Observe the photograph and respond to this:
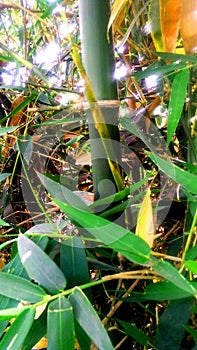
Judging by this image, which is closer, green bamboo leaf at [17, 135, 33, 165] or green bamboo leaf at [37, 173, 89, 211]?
green bamboo leaf at [37, 173, 89, 211]

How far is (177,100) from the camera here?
350mm

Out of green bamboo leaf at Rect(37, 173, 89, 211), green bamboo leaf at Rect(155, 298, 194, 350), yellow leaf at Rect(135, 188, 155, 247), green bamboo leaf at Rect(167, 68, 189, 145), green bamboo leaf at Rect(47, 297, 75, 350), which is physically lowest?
green bamboo leaf at Rect(155, 298, 194, 350)

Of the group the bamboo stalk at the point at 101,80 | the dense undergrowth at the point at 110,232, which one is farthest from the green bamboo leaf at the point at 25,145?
the bamboo stalk at the point at 101,80

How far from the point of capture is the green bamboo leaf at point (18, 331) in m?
0.24

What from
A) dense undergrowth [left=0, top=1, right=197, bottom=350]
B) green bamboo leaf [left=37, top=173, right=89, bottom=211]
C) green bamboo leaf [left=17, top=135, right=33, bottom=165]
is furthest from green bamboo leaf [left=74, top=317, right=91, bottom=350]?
green bamboo leaf [left=17, top=135, right=33, bottom=165]

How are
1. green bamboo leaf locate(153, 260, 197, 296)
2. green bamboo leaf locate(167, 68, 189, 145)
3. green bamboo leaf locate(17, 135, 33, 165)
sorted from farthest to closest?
1. green bamboo leaf locate(17, 135, 33, 165)
2. green bamboo leaf locate(167, 68, 189, 145)
3. green bamboo leaf locate(153, 260, 197, 296)

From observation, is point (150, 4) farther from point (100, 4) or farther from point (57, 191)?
point (57, 191)

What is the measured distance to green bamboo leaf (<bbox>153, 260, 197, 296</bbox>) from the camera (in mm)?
233

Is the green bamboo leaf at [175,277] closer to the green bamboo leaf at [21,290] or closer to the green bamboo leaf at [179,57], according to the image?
the green bamboo leaf at [21,290]

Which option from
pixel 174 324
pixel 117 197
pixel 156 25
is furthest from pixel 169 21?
pixel 174 324

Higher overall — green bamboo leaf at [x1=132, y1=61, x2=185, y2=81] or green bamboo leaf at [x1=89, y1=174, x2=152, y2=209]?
green bamboo leaf at [x1=132, y1=61, x2=185, y2=81]

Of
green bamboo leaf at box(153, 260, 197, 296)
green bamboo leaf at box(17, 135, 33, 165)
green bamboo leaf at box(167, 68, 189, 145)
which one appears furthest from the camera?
green bamboo leaf at box(17, 135, 33, 165)

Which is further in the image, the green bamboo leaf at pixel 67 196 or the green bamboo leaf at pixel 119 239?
the green bamboo leaf at pixel 67 196

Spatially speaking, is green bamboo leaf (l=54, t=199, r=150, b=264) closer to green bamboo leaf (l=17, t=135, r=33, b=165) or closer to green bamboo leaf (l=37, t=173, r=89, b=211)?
green bamboo leaf (l=37, t=173, r=89, b=211)
